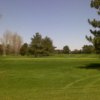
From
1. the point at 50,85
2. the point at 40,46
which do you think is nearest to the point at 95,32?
the point at 50,85

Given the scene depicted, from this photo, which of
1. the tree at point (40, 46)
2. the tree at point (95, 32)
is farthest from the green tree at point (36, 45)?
the tree at point (95, 32)

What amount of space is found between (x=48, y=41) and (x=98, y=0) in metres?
129

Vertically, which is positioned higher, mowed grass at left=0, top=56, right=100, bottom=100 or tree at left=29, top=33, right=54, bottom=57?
tree at left=29, top=33, right=54, bottom=57

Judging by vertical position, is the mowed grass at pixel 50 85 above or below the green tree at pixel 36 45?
below

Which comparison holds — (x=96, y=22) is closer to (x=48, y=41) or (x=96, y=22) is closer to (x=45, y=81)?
(x=45, y=81)

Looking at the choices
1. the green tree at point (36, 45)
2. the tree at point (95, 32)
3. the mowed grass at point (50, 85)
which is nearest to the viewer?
the mowed grass at point (50, 85)

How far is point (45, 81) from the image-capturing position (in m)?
32.6

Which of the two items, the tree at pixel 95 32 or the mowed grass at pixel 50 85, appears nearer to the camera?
the mowed grass at pixel 50 85

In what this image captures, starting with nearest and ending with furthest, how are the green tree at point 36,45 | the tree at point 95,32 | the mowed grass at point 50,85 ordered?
→ 1. the mowed grass at point 50,85
2. the tree at point 95,32
3. the green tree at point 36,45

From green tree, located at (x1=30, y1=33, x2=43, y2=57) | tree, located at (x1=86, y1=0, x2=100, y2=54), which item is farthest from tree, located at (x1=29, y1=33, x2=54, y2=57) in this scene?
tree, located at (x1=86, y1=0, x2=100, y2=54)

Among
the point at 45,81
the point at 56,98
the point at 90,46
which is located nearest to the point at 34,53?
the point at 90,46

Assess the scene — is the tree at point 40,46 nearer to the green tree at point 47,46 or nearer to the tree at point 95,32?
the green tree at point 47,46

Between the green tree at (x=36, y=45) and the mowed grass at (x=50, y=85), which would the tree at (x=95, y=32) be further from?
the green tree at (x=36, y=45)

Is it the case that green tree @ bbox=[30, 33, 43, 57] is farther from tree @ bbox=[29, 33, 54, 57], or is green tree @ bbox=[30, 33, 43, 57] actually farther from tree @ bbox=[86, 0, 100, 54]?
tree @ bbox=[86, 0, 100, 54]
